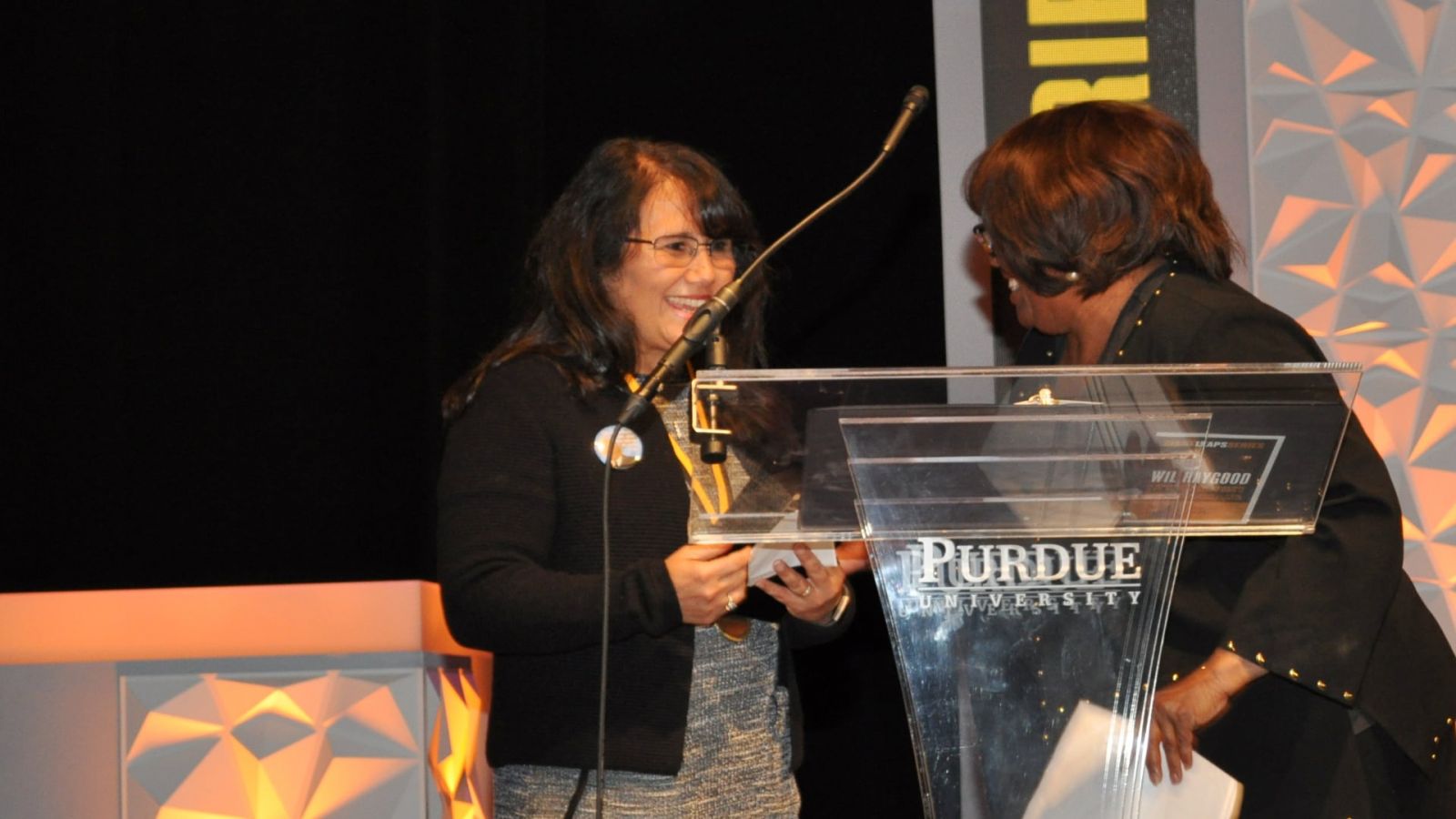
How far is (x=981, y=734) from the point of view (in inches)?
57.1

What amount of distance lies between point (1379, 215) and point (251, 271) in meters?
2.40

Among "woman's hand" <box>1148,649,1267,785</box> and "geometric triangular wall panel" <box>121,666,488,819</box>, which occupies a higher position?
"woman's hand" <box>1148,649,1267,785</box>

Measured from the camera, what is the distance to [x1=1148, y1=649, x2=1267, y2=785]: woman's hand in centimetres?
154

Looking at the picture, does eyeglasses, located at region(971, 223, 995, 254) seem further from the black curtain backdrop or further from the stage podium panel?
the stage podium panel

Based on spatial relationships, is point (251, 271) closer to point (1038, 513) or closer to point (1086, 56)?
point (1086, 56)

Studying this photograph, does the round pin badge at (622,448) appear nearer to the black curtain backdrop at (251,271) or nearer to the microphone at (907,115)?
the microphone at (907,115)

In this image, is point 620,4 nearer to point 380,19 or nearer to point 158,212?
point 380,19

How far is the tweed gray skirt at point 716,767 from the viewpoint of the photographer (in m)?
1.86

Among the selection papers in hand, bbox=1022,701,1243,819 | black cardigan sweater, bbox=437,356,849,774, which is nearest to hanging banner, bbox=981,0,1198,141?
black cardigan sweater, bbox=437,356,849,774

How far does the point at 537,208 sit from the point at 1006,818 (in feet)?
6.99

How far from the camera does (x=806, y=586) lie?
1768 millimetres

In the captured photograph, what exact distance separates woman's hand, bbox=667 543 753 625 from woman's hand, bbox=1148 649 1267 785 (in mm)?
493

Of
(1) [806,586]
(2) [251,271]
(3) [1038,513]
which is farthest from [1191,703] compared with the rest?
(2) [251,271]

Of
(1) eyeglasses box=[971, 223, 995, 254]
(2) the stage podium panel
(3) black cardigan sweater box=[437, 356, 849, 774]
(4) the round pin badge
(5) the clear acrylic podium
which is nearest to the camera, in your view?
(5) the clear acrylic podium
